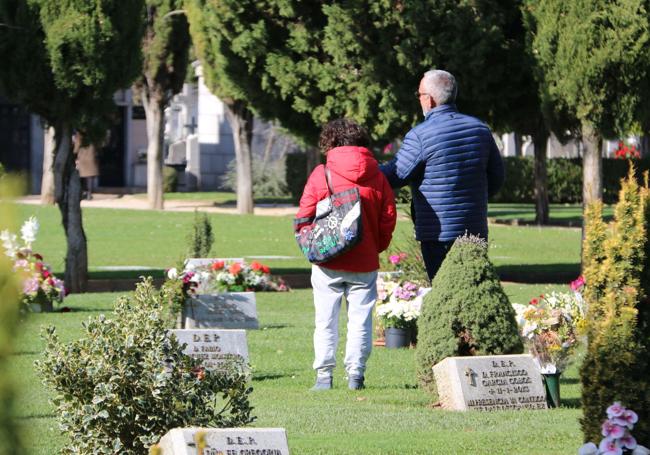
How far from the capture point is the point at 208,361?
331 inches

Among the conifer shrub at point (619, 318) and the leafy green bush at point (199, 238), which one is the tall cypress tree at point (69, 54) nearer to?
the leafy green bush at point (199, 238)

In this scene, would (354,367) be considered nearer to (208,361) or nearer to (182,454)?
(208,361)

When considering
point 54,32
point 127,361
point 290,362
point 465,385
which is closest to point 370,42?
point 54,32

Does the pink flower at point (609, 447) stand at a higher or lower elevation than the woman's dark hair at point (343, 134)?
lower

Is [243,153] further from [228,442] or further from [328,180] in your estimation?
[228,442]

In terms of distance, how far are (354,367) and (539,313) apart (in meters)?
1.31

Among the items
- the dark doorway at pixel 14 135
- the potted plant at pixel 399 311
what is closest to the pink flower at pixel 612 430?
the potted plant at pixel 399 311

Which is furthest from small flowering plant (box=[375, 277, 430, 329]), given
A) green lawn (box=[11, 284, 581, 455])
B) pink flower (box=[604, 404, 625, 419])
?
pink flower (box=[604, 404, 625, 419])

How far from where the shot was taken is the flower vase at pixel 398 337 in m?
12.3

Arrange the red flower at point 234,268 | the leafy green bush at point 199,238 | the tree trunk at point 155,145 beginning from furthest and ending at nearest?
the tree trunk at point 155,145 < the leafy green bush at point 199,238 < the red flower at point 234,268

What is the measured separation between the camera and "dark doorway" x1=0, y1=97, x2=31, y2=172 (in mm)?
49281

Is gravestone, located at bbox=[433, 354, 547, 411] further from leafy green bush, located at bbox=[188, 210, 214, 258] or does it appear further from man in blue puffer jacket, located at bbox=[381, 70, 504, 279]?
leafy green bush, located at bbox=[188, 210, 214, 258]

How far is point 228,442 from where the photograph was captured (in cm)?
495

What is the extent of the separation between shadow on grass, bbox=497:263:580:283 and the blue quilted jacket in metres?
12.1
